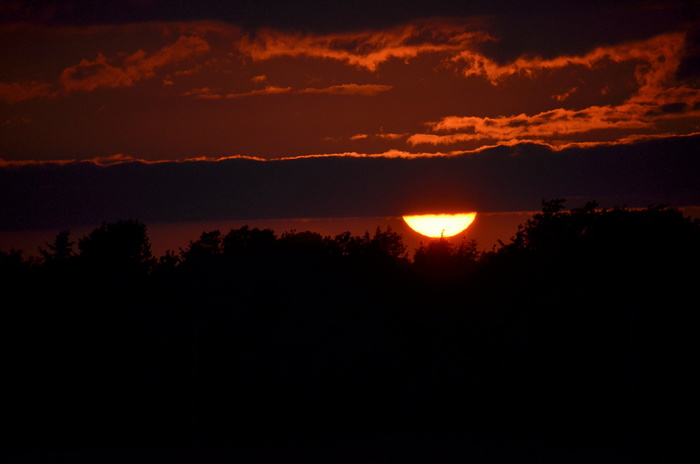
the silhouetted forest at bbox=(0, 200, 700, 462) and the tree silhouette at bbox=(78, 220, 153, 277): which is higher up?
the tree silhouette at bbox=(78, 220, 153, 277)

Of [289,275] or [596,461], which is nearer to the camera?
[596,461]

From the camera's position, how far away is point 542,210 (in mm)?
63500

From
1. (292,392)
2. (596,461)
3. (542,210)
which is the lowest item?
(596,461)

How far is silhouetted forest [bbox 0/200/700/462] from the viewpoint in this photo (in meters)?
24.0

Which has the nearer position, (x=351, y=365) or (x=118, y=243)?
(x=351, y=365)

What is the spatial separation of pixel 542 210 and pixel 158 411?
44.6 m

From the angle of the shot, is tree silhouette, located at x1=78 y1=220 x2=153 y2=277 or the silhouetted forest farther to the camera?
tree silhouette, located at x1=78 y1=220 x2=153 y2=277

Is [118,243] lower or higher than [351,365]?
higher

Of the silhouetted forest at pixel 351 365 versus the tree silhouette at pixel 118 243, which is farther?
the tree silhouette at pixel 118 243

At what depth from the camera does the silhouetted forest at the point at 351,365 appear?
2395 centimetres

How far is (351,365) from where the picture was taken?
81.8ft

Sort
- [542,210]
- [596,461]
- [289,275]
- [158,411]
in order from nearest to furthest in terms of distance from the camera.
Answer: [596,461], [158,411], [289,275], [542,210]

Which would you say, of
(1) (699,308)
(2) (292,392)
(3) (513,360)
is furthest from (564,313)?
(2) (292,392)

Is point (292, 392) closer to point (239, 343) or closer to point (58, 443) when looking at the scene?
point (239, 343)
